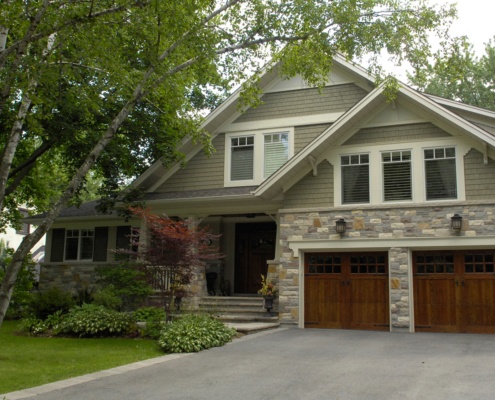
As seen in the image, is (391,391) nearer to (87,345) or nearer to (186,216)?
(87,345)

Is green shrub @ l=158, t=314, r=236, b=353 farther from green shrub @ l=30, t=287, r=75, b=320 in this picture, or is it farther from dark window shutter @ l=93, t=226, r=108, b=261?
dark window shutter @ l=93, t=226, r=108, b=261

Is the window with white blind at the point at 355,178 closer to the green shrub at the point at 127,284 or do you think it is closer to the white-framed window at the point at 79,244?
the green shrub at the point at 127,284

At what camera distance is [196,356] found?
30.8 ft

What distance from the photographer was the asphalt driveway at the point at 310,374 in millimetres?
A: 6582

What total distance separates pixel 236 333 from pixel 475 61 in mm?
24383

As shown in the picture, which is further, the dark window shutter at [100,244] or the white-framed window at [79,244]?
the white-framed window at [79,244]

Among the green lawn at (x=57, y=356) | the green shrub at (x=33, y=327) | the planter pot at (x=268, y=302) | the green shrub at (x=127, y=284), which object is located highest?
the green shrub at (x=127, y=284)

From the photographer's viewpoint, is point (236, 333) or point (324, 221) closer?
point (236, 333)

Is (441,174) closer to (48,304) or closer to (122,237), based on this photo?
(48,304)

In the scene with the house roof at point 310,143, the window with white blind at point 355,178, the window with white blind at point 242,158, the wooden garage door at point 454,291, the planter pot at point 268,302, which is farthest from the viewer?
the window with white blind at point 242,158

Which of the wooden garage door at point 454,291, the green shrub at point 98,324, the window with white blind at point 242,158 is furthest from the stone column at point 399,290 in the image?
the green shrub at point 98,324

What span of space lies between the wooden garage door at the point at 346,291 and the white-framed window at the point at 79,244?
804 centimetres

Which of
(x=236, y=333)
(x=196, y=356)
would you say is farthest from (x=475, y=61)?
(x=196, y=356)

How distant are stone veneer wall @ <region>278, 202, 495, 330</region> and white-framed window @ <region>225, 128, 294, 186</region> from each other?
201 cm
